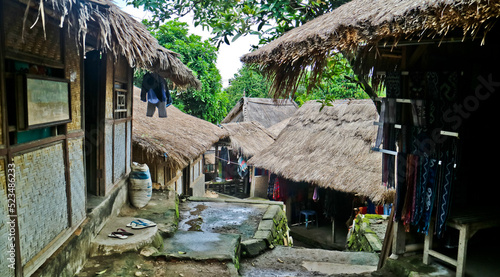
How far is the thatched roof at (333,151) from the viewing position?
984cm

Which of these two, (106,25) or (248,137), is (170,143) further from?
(248,137)

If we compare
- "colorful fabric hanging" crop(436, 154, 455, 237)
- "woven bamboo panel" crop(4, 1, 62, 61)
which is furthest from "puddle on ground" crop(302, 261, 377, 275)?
"woven bamboo panel" crop(4, 1, 62, 61)

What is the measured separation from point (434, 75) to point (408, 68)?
1.54 feet

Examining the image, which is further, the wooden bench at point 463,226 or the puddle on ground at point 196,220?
the puddle on ground at point 196,220

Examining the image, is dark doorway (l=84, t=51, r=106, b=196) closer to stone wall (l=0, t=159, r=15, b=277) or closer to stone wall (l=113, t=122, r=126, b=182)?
stone wall (l=113, t=122, r=126, b=182)

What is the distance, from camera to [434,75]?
4375 mm

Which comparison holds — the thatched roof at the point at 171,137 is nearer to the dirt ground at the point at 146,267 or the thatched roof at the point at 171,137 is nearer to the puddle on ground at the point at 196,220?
the puddle on ground at the point at 196,220

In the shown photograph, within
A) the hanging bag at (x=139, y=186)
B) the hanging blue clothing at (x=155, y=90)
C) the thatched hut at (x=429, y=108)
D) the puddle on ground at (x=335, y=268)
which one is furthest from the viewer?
the hanging blue clothing at (x=155, y=90)

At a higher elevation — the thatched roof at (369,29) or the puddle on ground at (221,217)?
the thatched roof at (369,29)

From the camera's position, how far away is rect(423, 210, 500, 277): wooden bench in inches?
163

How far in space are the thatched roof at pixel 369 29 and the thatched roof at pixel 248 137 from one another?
1213 centimetres

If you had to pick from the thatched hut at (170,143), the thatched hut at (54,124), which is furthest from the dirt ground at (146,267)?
the thatched hut at (170,143)

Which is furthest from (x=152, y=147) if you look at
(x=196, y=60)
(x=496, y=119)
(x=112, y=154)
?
(x=196, y=60)

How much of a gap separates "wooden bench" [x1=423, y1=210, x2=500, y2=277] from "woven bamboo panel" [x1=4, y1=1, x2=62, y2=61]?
452cm
